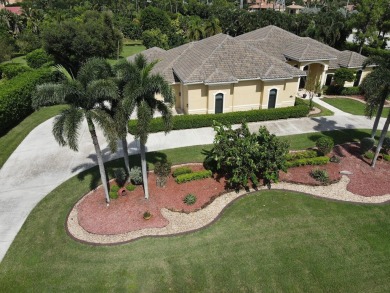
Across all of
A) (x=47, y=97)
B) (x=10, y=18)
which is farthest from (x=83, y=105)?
(x=10, y=18)

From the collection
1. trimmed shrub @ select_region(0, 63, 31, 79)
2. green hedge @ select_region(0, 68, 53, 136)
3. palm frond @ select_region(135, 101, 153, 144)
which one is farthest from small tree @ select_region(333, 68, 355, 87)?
trimmed shrub @ select_region(0, 63, 31, 79)

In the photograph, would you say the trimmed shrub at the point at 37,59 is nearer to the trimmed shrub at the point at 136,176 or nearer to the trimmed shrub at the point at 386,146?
the trimmed shrub at the point at 136,176

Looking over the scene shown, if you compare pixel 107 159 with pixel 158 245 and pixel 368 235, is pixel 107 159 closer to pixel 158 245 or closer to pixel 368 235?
pixel 158 245

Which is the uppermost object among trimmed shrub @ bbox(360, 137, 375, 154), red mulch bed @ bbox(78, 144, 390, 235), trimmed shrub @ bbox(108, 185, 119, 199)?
trimmed shrub @ bbox(360, 137, 375, 154)

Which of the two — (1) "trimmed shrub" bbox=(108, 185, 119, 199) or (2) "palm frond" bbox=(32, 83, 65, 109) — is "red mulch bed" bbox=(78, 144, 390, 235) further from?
(2) "palm frond" bbox=(32, 83, 65, 109)

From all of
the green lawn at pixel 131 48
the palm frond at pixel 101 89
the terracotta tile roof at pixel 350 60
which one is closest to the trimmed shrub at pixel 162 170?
the palm frond at pixel 101 89

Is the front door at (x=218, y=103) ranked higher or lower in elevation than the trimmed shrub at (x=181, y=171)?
higher
